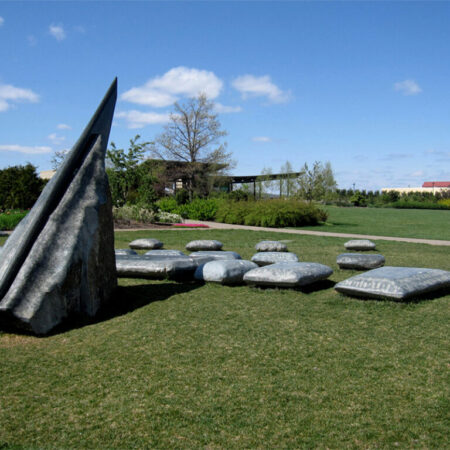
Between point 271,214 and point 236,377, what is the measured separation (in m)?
16.8

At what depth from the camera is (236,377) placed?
11.6ft

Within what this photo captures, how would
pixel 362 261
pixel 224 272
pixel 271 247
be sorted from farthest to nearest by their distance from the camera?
pixel 271 247 → pixel 362 261 → pixel 224 272

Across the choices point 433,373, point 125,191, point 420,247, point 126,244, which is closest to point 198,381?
point 433,373

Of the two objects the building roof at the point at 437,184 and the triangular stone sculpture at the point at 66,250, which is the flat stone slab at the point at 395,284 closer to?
the triangular stone sculpture at the point at 66,250

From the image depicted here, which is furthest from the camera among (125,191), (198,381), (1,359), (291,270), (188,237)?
(125,191)

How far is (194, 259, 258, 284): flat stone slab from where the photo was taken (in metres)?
6.60

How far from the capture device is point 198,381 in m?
3.48

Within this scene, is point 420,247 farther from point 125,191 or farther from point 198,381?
point 125,191

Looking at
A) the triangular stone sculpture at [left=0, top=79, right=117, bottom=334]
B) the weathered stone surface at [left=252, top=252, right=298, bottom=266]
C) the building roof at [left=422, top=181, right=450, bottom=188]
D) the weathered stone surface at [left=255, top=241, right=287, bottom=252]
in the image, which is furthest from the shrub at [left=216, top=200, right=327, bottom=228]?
the building roof at [left=422, top=181, right=450, bottom=188]

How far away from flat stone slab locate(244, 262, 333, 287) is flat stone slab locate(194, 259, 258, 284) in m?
0.30

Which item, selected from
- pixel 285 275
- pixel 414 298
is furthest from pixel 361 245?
pixel 285 275

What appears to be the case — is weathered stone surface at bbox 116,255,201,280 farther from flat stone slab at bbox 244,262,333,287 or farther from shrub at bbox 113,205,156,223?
shrub at bbox 113,205,156,223

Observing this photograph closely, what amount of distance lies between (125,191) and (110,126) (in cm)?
1782

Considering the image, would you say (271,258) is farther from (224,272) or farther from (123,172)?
(123,172)
